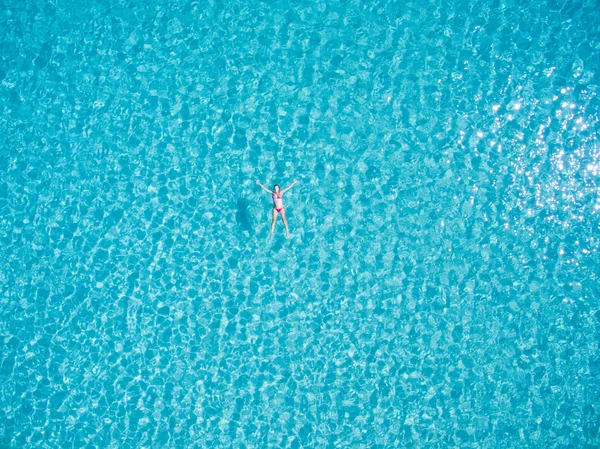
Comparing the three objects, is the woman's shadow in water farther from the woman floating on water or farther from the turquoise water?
the woman floating on water

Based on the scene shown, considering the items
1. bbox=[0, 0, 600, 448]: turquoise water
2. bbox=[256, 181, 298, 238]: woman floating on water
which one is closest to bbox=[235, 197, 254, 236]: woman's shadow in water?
bbox=[0, 0, 600, 448]: turquoise water

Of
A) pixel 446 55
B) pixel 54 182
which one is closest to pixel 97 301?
pixel 54 182

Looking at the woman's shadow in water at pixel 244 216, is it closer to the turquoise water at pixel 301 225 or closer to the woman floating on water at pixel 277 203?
the turquoise water at pixel 301 225

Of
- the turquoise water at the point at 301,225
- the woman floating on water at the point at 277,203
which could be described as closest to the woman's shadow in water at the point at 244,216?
the turquoise water at the point at 301,225

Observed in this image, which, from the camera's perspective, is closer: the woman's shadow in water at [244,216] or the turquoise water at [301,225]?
the turquoise water at [301,225]

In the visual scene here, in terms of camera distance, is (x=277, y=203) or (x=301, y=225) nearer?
(x=277, y=203)
